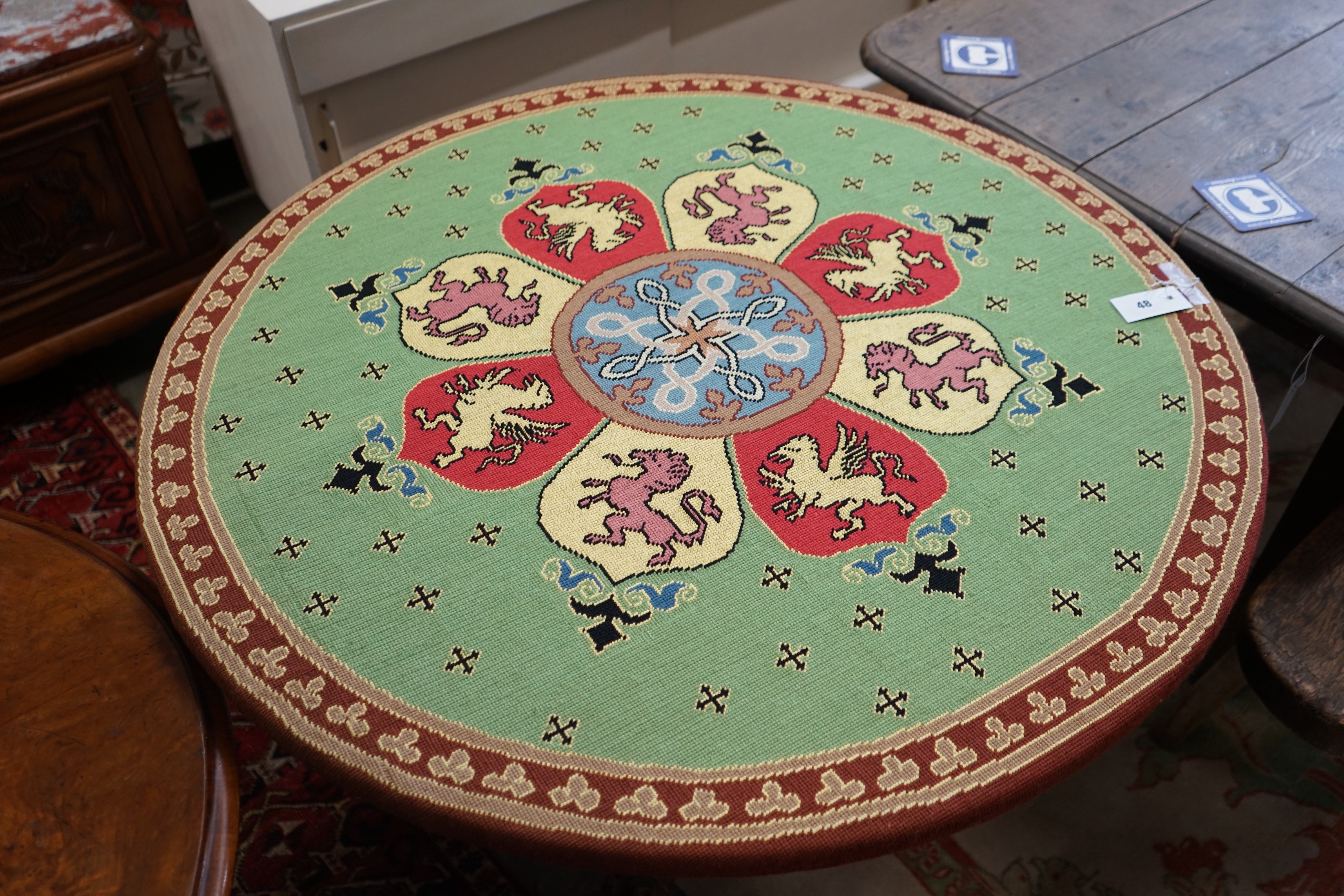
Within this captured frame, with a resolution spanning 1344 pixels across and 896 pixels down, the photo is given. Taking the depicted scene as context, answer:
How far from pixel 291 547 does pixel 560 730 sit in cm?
41

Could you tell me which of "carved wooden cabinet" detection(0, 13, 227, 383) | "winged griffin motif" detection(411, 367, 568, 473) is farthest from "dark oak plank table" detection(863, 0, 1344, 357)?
"carved wooden cabinet" detection(0, 13, 227, 383)

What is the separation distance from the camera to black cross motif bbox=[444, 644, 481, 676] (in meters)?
1.07

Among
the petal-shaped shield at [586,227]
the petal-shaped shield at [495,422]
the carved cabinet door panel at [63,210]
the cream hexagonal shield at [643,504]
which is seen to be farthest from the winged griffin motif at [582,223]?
the carved cabinet door panel at [63,210]

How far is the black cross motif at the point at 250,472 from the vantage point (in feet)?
4.10

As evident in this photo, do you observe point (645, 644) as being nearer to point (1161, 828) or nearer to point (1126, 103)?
point (1161, 828)

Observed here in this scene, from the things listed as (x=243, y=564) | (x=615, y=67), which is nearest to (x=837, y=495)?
(x=243, y=564)

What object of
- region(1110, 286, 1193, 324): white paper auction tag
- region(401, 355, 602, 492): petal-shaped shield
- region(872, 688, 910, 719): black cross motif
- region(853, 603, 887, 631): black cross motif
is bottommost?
region(872, 688, 910, 719): black cross motif

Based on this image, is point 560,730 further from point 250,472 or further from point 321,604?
point 250,472

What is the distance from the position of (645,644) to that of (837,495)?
0.32 metres

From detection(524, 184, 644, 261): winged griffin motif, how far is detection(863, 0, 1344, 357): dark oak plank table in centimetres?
71

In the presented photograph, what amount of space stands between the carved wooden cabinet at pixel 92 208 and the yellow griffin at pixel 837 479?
1.67m

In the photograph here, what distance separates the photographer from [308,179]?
7.64 feet

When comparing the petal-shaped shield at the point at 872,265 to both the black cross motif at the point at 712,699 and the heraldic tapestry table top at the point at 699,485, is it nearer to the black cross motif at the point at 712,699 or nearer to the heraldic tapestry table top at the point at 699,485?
the heraldic tapestry table top at the point at 699,485

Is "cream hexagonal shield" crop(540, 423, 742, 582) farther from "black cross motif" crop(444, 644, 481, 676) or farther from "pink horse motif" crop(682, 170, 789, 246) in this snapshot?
"pink horse motif" crop(682, 170, 789, 246)
